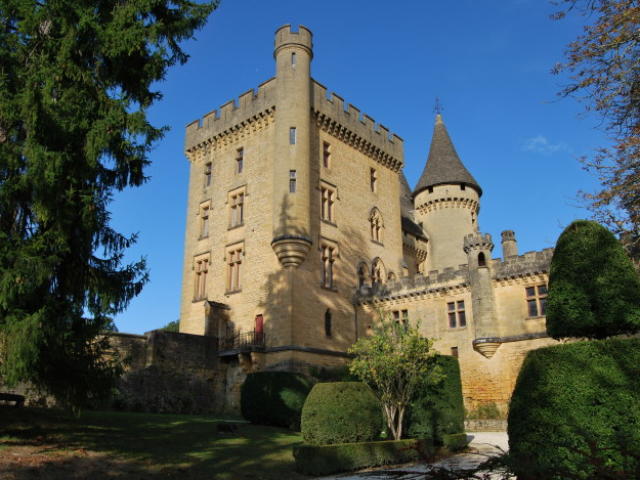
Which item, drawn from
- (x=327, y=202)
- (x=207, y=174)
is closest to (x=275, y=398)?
(x=327, y=202)

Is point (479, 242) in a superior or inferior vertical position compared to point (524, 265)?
superior

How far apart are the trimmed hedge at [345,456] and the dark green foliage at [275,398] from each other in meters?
5.24

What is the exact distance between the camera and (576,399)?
8156 mm

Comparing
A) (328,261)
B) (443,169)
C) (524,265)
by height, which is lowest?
(524,265)

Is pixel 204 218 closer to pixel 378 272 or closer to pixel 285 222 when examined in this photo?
pixel 285 222

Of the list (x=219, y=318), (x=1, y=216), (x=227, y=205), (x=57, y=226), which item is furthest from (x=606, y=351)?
(x=227, y=205)

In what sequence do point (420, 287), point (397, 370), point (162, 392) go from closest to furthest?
point (397, 370)
point (162, 392)
point (420, 287)

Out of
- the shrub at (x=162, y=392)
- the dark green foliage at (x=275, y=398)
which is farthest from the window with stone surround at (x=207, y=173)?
the dark green foliage at (x=275, y=398)

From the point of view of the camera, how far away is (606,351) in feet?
28.0

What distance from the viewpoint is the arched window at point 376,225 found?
31.1 m

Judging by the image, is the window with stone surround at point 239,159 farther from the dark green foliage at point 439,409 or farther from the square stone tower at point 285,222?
the dark green foliage at point 439,409

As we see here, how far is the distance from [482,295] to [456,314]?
6.10 ft

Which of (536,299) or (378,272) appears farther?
(378,272)

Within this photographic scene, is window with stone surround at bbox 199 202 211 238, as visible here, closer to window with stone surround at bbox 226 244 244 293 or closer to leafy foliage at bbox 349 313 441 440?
window with stone surround at bbox 226 244 244 293
